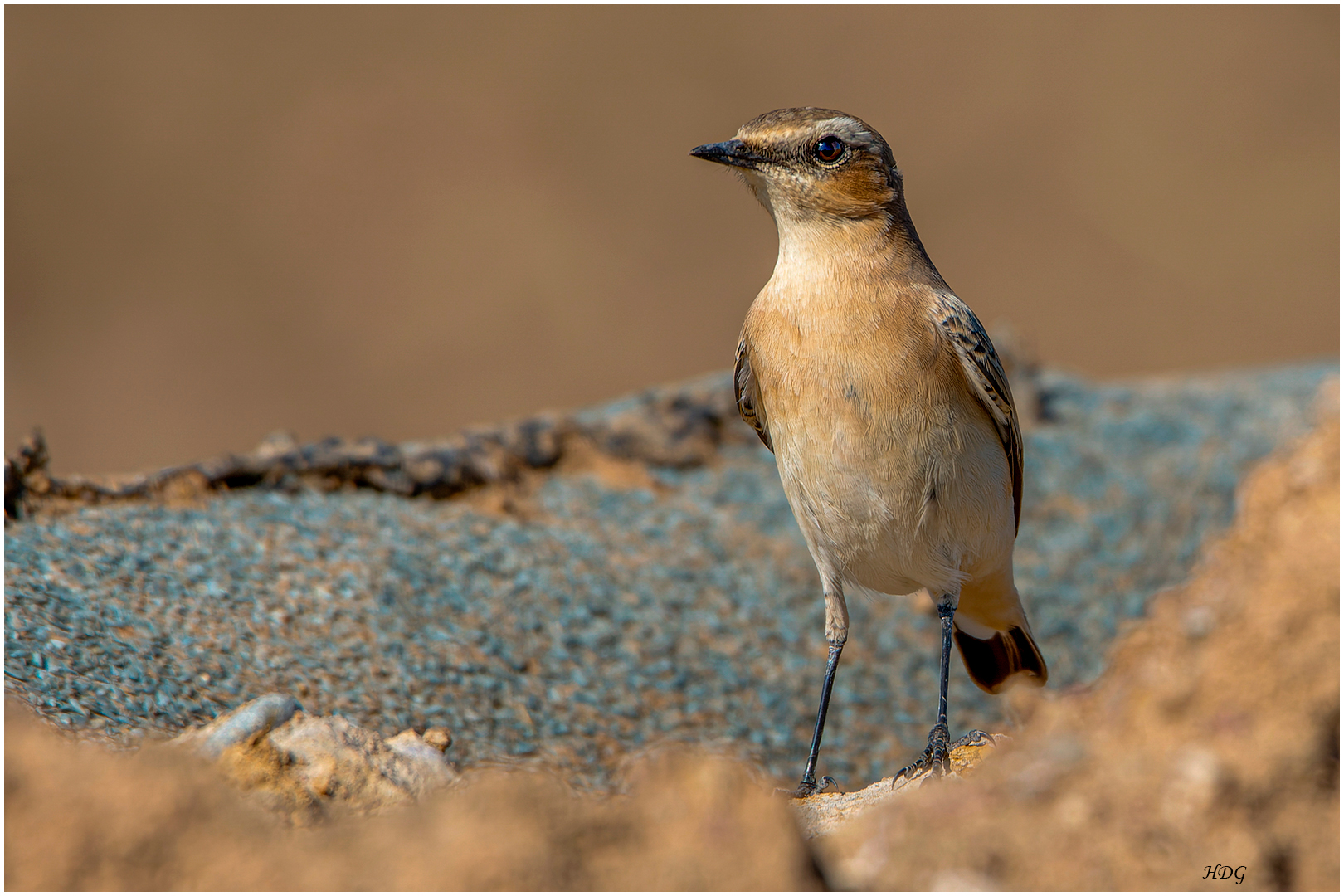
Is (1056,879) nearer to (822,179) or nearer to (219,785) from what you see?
(219,785)

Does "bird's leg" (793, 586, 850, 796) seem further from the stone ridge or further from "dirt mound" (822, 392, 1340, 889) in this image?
the stone ridge

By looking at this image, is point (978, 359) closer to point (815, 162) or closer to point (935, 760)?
point (815, 162)

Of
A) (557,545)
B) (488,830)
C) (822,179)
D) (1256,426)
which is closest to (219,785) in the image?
(488,830)

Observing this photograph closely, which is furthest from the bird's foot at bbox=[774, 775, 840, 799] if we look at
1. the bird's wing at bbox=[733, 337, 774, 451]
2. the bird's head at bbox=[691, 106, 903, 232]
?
the bird's head at bbox=[691, 106, 903, 232]

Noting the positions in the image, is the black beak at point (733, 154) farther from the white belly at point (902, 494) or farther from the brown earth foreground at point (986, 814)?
the brown earth foreground at point (986, 814)

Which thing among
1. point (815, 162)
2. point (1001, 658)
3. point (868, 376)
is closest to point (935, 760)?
point (1001, 658)

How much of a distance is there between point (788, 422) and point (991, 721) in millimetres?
2916

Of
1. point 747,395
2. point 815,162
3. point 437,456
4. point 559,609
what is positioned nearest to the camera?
point 815,162

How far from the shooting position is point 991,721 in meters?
6.32

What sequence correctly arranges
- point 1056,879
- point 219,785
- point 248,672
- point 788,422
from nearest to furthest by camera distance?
point 1056,879, point 219,785, point 788,422, point 248,672

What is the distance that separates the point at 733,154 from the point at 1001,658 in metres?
2.89

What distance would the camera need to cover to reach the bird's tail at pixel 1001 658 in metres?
5.40

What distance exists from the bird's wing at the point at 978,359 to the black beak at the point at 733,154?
37.9 inches

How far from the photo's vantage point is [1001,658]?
5.49 meters
